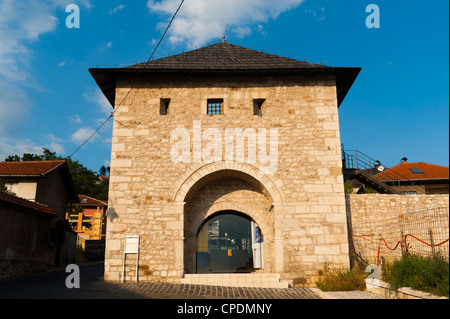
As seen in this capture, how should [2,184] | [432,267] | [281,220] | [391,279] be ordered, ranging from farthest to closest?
[2,184], [281,220], [391,279], [432,267]

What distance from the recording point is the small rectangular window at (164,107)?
34.1ft

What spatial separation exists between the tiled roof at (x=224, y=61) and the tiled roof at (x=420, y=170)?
1233 cm

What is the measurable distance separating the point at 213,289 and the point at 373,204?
543cm

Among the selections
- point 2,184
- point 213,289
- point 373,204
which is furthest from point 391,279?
point 2,184

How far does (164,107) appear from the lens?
1060 cm

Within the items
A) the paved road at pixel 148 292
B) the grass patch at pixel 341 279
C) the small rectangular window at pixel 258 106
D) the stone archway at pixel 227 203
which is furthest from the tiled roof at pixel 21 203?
the grass patch at pixel 341 279

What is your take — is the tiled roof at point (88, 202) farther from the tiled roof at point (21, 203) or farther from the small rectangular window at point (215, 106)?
the small rectangular window at point (215, 106)

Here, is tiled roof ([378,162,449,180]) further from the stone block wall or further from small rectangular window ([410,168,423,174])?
the stone block wall

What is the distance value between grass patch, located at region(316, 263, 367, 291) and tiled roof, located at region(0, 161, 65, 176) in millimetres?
12137

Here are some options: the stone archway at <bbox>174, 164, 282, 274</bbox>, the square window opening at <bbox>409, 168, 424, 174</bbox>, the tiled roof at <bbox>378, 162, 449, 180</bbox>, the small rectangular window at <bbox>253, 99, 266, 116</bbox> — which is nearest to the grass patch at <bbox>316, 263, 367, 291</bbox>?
the stone archway at <bbox>174, 164, 282, 274</bbox>

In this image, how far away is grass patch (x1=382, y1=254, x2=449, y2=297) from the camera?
5.86 metres

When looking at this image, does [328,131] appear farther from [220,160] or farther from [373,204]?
[220,160]
